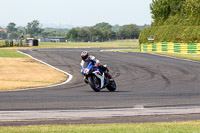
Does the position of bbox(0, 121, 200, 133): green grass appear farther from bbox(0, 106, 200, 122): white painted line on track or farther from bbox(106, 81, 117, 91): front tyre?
bbox(106, 81, 117, 91): front tyre

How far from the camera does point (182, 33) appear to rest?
50906 millimetres

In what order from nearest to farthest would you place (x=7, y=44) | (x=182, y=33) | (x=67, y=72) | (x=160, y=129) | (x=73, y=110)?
1. (x=160, y=129)
2. (x=73, y=110)
3. (x=67, y=72)
4. (x=182, y=33)
5. (x=7, y=44)

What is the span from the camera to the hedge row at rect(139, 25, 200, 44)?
160 ft

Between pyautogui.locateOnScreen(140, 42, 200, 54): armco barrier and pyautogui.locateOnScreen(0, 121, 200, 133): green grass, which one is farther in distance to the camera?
pyautogui.locateOnScreen(140, 42, 200, 54): armco barrier

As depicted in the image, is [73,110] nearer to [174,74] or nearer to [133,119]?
[133,119]

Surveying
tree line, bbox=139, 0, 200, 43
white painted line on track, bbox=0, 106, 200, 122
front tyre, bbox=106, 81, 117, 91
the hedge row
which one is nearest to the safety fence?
tree line, bbox=139, 0, 200, 43

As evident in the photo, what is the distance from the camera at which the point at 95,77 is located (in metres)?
16.9

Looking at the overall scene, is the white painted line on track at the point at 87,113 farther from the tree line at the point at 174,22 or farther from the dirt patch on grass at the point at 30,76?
the tree line at the point at 174,22

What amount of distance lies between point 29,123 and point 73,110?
2.01 m

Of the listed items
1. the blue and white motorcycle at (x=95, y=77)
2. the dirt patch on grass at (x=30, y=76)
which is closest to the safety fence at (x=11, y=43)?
the dirt patch on grass at (x=30, y=76)

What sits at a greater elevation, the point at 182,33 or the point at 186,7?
the point at 186,7

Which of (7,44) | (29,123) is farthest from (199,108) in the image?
(7,44)

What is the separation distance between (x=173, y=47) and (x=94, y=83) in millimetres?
36973

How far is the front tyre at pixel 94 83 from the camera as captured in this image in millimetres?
16688
